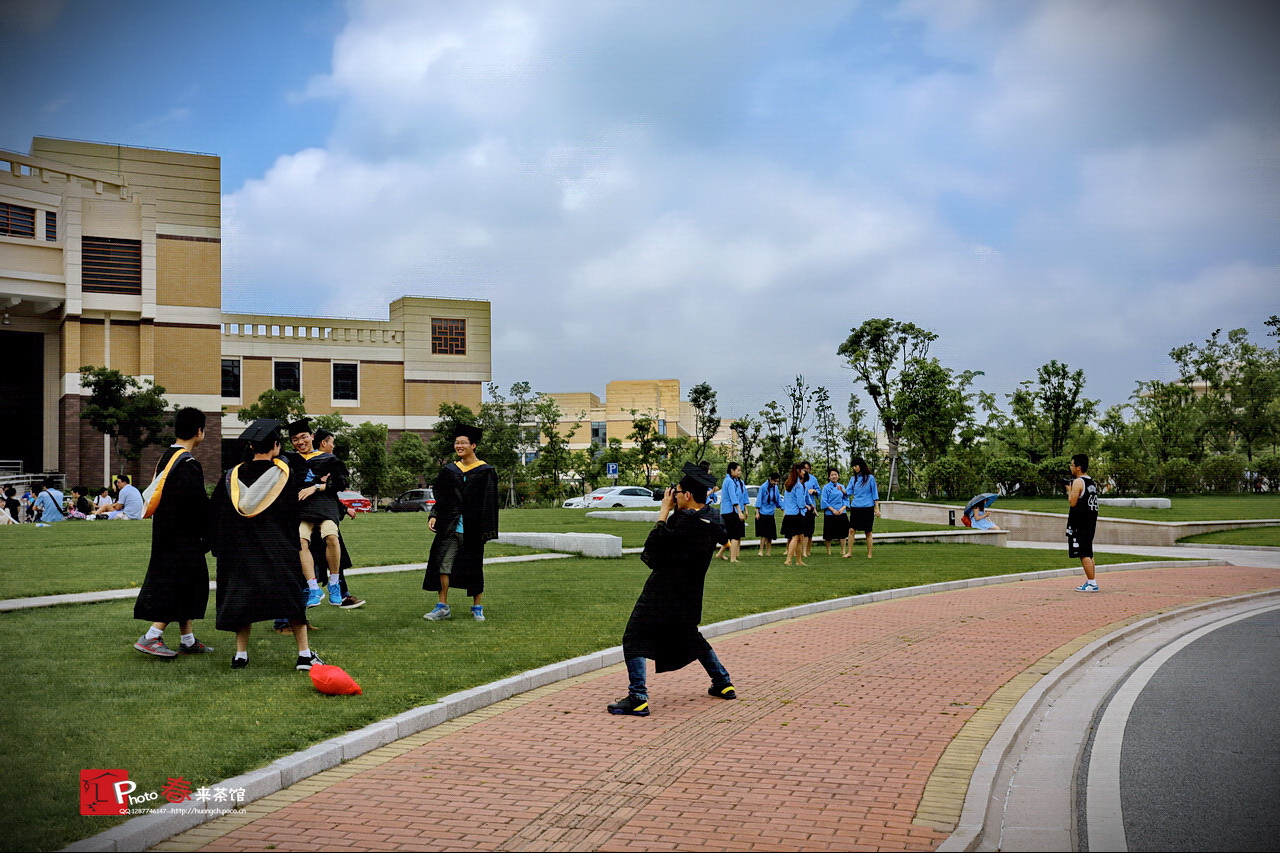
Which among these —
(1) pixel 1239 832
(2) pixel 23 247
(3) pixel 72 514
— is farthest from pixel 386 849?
(2) pixel 23 247

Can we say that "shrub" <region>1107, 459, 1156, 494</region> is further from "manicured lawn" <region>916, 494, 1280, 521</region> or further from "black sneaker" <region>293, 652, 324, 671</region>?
"black sneaker" <region>293, 652, 324, 671</region>

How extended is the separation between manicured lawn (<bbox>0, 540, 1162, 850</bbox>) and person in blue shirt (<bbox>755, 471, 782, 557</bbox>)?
5.77m

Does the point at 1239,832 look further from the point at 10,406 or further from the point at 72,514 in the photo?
the point at 10,406

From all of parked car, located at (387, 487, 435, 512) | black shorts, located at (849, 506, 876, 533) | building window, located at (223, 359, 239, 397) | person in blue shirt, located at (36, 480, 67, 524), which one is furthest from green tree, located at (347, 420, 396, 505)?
black shorts, located at (849, 506, 876, 533)

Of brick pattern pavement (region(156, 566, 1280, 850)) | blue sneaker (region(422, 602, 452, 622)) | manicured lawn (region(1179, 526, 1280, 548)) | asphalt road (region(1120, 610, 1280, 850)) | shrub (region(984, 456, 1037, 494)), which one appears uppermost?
shrub (region(984, 456, 1037, 494))

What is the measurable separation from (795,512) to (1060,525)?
1788 cm

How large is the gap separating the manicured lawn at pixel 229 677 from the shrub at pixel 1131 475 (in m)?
36.7

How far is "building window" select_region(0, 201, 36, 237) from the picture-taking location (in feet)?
156

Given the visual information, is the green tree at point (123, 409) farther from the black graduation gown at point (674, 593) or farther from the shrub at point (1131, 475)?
the black graduation gown at point (674, 593)

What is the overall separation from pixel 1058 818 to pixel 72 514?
122ft

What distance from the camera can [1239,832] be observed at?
4848 millimetres

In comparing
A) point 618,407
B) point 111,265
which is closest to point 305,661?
point 111,265

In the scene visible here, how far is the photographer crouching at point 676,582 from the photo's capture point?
7.47 m

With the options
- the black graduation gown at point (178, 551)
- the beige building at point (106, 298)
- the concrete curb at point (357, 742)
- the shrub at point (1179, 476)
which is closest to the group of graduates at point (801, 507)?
the concrete curb at point (357, 742)
